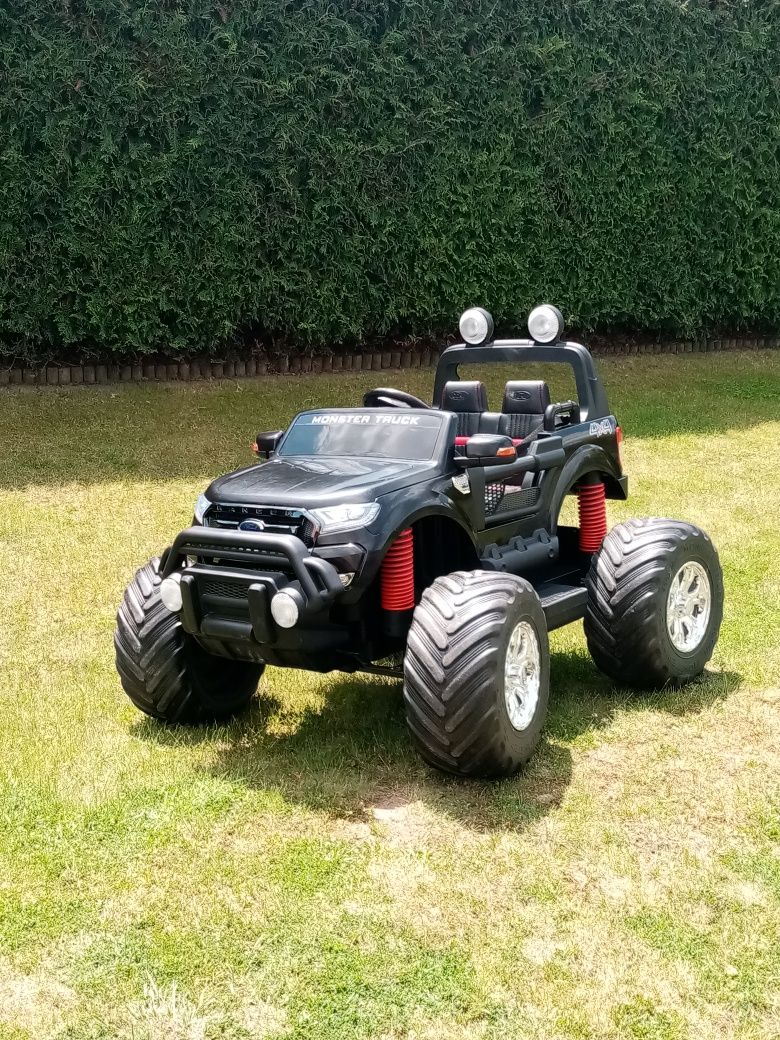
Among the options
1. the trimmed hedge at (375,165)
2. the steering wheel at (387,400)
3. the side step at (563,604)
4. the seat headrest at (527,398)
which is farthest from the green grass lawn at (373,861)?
the trimmed hedge at (375,165)

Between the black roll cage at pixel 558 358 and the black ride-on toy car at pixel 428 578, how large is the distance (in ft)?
0.06

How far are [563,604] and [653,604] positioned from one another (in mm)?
441

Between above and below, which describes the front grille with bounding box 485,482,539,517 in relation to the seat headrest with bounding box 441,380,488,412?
below

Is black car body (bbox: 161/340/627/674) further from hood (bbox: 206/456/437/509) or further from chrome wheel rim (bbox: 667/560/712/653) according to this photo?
chrome wheel rim (bbox: 667/560/712/653)

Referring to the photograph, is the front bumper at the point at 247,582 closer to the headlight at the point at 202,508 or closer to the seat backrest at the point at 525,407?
the headlight at the point at 202,508

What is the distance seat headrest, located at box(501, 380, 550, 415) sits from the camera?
21.6 feet

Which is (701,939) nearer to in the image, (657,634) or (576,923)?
(576,923)

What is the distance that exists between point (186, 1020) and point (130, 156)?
953 centimetres

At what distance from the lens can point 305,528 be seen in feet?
15.7

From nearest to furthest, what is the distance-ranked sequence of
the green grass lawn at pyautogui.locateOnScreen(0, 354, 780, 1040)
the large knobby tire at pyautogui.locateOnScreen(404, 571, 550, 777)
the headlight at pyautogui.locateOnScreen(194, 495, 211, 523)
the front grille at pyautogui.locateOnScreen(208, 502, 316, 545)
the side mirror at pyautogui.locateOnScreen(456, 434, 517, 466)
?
1. the green grass lawn at pyautogui.locateOnScreen(0, 354, 780, 1040)
2. the large knobby tire at pyautogui.locateOnScreen(404, 571, 550, 777)
3. the front grille at pyautogui.locateOnScreen(208, 502, 316, 545)
4. the headlight at pyautogui.locateOnScreen(194, 495, 211, 523)
5. the side mirror at pyautogui.locateOnScreen(456, 434, 517, 466)

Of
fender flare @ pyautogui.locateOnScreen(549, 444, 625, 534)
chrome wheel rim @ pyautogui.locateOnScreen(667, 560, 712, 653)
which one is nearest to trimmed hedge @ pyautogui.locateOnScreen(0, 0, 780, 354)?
fender flare @ pyautogui.locateOnScreen(549, 444, 625, 534)

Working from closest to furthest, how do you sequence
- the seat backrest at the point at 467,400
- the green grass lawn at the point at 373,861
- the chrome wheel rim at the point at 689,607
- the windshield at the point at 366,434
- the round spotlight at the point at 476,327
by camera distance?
the green grass lawn at the point at 373,861 < the windshield at the point at 366,434 < the chrome wheel rim at the point at 689,607 < the seat backrest at the point at 467,400 < the round spotlight at the point at 476,327

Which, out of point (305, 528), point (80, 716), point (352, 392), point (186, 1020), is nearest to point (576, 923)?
point (186, 1020)

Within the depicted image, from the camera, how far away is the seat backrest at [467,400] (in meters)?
6.38
